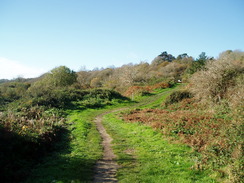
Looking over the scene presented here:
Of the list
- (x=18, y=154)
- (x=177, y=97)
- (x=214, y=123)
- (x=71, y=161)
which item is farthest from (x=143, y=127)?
(x=177, y=97)

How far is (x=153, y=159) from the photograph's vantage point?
960 cm

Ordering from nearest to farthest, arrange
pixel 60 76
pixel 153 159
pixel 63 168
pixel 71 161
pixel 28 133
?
pixel 63 168 → pixel 71 161 → pixel 153 159 → pixel 28 133 → pixel 60 76

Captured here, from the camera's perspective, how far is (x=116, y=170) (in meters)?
8.42

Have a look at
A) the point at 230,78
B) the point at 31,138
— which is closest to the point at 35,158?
the point at 31,138

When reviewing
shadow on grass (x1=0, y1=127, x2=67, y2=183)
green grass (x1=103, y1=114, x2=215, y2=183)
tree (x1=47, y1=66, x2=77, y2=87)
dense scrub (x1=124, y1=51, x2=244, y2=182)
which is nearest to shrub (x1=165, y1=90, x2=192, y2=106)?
dense scrub (x1=124, y1=51, x2=244, y2=182)

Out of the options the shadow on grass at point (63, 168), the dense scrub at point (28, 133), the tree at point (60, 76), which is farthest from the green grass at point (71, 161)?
the tree at point (60, 76)

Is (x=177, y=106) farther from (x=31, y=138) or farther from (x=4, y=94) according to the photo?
(x=4, y=94)

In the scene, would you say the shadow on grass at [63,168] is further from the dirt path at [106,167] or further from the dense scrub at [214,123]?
the dense scrub at [214,123]

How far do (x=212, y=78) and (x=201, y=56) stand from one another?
21.2m

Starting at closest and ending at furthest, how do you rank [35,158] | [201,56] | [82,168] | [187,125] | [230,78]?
[82,168], [35,158], [187,125], [230,78], [201,56]

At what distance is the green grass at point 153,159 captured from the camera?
767 cm

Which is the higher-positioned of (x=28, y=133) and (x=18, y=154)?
(x=28, y=133)

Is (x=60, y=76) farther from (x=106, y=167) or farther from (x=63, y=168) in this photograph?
(x=106, y=167)

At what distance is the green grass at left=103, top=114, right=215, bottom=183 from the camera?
25.2ft
